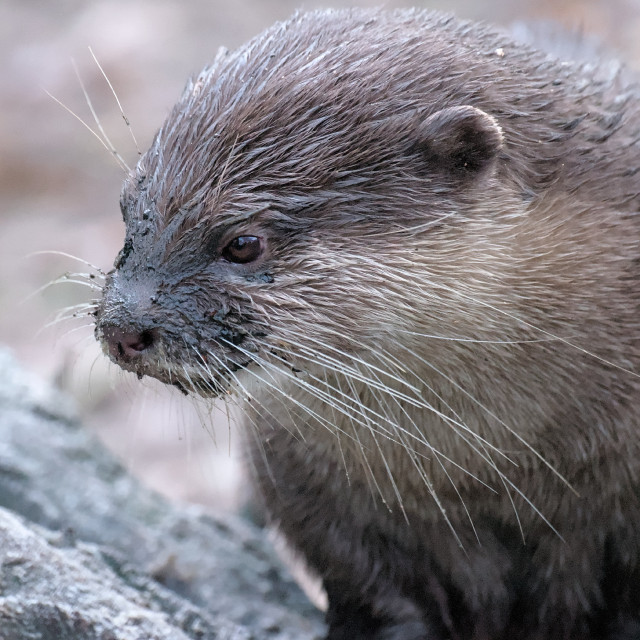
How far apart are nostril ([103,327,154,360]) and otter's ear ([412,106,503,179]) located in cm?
56

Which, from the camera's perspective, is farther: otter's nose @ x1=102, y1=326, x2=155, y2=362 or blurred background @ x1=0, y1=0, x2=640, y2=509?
blurred background @ x1=0, y1=0, x2=640, y2=509

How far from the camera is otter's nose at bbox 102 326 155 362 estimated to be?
179 centimetres

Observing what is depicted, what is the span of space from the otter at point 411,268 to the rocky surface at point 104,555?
40cm

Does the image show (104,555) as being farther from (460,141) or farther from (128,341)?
(460,141)

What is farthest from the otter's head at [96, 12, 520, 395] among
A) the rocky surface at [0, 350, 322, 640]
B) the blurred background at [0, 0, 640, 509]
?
the blurred background at [0, 0, 640, 509]

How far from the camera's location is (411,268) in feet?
6.15

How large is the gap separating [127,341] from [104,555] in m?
0.66

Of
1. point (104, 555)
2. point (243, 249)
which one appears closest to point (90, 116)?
point (104, 555)

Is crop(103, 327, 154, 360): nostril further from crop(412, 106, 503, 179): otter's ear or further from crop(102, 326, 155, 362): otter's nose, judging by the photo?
crop(412, 106, 503, 179): otter's ear

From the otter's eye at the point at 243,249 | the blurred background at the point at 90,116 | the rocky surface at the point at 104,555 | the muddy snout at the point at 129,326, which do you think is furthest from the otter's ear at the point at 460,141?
the blurred background at the point at 90,116

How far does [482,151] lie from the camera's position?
6.14 feet

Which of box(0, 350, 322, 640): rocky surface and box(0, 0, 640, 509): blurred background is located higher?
box(0, 0, 640, 509): blurred background

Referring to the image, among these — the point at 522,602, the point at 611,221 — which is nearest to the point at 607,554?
the point at 522,602

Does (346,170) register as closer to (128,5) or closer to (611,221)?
(611,221)
